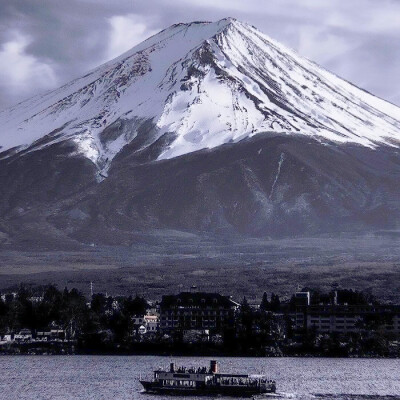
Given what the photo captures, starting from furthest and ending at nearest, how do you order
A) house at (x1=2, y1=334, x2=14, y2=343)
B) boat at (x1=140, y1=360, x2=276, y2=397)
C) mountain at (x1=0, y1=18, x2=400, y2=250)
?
mountain at (x1=0, y1=18, x2=400, y2=250), house at (x1=2, y1=334, x2=14, y2=343), boat at (x1=140, y1=360, x2=276, y2=397)

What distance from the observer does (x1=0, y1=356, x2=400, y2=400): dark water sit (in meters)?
74.6

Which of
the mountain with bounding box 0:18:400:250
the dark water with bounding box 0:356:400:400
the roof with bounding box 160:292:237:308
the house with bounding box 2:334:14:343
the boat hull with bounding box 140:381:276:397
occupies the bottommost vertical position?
the boat hull with bounding box 140:381:276:397

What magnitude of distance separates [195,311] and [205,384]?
46.1 m

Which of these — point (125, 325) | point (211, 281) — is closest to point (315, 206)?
point (211, 281)

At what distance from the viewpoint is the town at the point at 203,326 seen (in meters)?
106

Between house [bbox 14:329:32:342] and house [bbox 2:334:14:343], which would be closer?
house [bbox 2:334:14:343]

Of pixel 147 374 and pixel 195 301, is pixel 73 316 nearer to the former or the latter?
pixel 195 301

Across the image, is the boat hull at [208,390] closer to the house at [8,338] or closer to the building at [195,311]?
the house at [8,338]

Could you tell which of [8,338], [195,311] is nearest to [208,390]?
[8,338]

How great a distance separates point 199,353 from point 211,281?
2022 inches

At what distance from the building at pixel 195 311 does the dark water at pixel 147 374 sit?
56.6 ft

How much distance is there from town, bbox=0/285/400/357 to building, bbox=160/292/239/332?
0.08m

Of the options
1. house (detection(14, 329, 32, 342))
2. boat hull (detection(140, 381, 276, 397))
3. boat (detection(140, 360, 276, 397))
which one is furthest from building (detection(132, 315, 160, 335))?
boat hull (detection(140, 381, 276, 397))

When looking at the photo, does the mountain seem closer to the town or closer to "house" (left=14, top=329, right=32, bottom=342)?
the town
